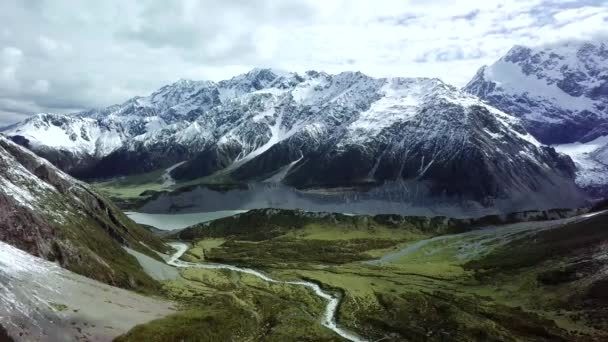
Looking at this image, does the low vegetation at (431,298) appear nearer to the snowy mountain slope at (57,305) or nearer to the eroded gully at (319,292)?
the eroded gully at (319,292)

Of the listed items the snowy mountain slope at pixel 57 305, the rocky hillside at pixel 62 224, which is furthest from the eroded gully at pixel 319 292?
the snowy mountain slope at pixel 57 305

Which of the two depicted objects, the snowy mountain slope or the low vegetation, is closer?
the snowy mountain slope

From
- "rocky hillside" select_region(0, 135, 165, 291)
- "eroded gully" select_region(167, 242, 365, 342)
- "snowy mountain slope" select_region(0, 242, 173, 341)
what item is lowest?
"eroded gully" select_region(167, 242, 365, 342)

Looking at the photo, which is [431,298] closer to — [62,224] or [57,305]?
Answer: [57,305]

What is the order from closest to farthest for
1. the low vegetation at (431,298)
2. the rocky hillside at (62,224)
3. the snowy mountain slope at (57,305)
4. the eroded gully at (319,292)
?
1. the snowy mountain slope at (57,305)
2. the low vegetation at (431,298)
3. the eroded gully at (319,292)
4. the rocky hillside at (62,224)

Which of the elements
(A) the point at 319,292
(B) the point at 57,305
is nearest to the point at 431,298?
(A) the point at 319,292

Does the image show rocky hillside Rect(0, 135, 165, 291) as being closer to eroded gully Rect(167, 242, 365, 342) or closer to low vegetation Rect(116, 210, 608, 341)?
low vegetation Rect(116, 210, 608, 341)

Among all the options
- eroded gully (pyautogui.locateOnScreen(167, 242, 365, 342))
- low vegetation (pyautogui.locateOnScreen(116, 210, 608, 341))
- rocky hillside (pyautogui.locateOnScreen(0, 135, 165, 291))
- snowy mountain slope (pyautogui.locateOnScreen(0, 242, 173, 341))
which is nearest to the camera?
snowy mountain slope (pyautogui.locateOnScreen(0, 242, 173, 341))

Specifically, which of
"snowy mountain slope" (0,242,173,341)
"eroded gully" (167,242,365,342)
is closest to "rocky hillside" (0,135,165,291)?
"snowy mountain slope" (0,242,173,341)
